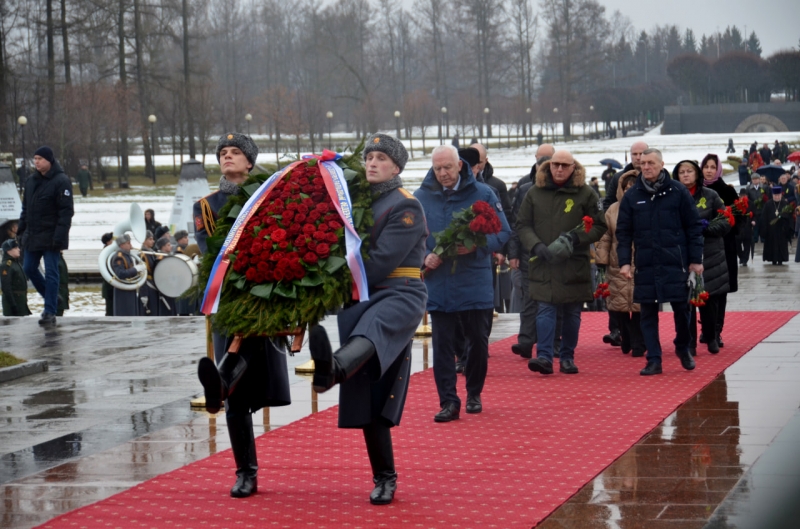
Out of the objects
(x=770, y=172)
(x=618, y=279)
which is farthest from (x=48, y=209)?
(x=770, y=172)

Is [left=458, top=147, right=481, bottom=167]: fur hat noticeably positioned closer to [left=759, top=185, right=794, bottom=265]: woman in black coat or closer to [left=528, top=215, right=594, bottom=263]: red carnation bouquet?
[left=528, top=215, right=594, bottom=263]: red carnation bouquet

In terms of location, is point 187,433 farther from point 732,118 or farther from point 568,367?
point 732,118

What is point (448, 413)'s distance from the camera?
740 centimetres

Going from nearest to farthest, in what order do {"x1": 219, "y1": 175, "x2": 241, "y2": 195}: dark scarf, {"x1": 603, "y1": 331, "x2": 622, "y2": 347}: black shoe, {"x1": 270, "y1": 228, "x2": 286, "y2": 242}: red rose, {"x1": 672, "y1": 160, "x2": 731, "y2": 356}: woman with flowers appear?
{"x1": 270, "y1": 228, "x2": 286, "y2": 242}: red rose → {"x1": 219, "y1": 175, "x2": 241, "y2": 195}: dark scarf → {"x1": 672, "y1": 160, "x2": 731, "y2": 356}: woman with flowers → {"x1": 603, "y1": 331, "x2": 622, "y2": 347}: black shoe

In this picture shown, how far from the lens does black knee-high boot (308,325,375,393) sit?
450 centimetres

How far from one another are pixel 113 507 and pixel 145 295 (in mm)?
12440

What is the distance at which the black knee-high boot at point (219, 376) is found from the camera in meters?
4.83

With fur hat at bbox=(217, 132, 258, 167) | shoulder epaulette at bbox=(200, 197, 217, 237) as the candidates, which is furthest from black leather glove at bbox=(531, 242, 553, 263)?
shoulder epaulette at bbox=(200, 197, 217, 237)

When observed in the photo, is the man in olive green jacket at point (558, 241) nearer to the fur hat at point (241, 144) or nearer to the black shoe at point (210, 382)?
the fur hat at point (241, 144)

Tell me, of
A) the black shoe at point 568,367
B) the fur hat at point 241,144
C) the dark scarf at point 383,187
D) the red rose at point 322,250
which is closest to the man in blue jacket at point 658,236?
the black shoe at point 568,367

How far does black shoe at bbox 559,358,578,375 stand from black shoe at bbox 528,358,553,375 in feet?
0.43

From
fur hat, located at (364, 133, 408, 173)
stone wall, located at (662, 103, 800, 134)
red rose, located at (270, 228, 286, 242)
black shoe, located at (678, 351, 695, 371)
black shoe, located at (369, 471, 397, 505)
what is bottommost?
black shoe, located at (678, 351, 695, 371)

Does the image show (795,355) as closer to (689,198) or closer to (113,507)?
(689,198)

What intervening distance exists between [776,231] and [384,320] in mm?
20400
